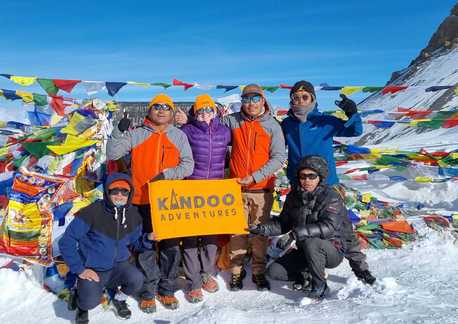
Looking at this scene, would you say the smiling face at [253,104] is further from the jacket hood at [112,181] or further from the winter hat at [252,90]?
the jacket hood at [112,181]

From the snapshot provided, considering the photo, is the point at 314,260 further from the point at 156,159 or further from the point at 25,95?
the point at 25,95

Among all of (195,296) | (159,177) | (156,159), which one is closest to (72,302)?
(195,296)

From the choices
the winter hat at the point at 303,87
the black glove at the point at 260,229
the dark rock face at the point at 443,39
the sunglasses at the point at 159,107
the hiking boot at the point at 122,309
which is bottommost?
the hiking boot at the point at 122,309

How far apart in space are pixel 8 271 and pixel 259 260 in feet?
9.04

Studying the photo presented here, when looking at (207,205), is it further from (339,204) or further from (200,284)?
(339,204)

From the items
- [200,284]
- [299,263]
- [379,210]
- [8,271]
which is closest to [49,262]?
[8,271]

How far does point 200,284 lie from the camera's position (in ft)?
14.7

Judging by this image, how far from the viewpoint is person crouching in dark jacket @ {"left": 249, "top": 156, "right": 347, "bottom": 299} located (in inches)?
159

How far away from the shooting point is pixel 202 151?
14.6 feet

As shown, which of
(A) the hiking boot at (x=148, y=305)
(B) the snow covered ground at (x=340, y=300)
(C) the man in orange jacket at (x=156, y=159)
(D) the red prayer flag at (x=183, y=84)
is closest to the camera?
(B) the snow covered ground at (x=340, y=300)

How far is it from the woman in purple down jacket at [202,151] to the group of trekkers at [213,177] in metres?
0.01

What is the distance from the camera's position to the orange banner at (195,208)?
4.21 meters

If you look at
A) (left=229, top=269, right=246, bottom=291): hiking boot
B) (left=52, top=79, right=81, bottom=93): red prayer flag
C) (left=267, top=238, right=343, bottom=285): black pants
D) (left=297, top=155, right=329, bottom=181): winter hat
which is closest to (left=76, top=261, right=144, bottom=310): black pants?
(left=229, top=269, right=246, bottom=291): hiking boot

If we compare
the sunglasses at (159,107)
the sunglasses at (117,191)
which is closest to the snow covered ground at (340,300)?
the sunglasses at (117,191)
